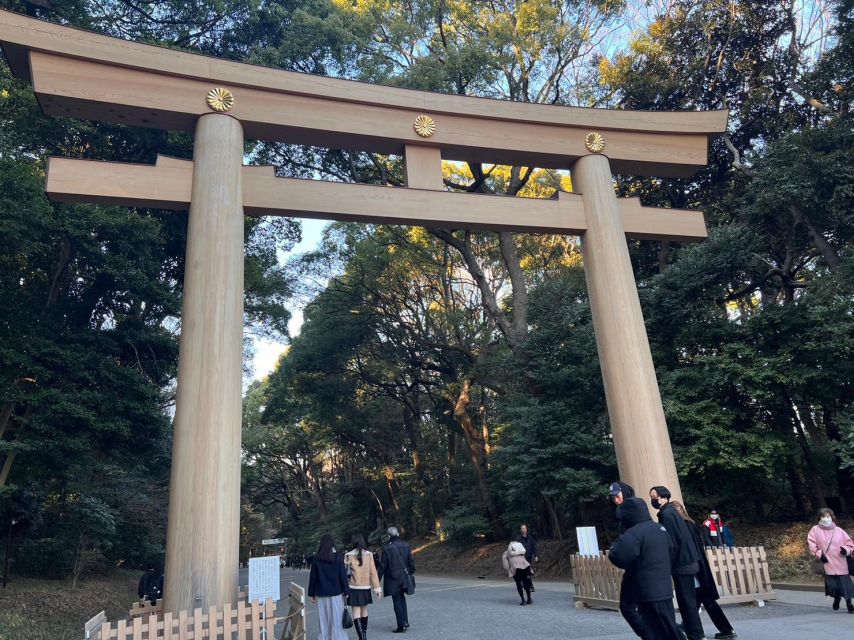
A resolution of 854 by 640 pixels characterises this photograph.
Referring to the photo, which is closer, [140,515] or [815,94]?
[815,94]

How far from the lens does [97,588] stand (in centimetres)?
1563

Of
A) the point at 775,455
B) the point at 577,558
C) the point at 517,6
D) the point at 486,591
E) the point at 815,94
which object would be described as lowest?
the point at 486,591

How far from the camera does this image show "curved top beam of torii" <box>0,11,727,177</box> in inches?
299

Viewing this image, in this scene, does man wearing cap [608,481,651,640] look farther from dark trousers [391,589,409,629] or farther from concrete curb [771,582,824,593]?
concrete curb [771,582,824,593]

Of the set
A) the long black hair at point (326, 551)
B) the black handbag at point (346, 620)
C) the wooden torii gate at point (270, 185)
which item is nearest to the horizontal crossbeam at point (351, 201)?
the wooden torii gate at point (270, 185)

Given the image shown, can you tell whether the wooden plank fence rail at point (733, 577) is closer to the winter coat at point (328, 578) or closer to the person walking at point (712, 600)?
the person walking at point (712, 600)

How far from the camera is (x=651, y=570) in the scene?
445 centimetres

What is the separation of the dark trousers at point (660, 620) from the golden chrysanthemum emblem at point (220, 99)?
785cm

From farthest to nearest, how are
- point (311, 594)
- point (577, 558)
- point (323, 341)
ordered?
point (323, 341)
point (577, 558)
point (311, 594)

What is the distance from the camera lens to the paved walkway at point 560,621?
6293 millimetres

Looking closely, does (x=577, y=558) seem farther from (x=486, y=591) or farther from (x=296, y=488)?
(x=296, y=488)

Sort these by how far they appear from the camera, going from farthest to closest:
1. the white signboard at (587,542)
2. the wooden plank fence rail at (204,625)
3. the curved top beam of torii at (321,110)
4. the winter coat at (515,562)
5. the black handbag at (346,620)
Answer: the winter coat at (515,562) → the white signboard at (587,542) → the curved top beam of torii at (321,110) → the black handbag at (346,620) → the wooden plank fence rail at (204,625)

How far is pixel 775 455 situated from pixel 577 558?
652cm

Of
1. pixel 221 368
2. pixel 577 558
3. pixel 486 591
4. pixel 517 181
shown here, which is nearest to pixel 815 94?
pixel 517 181
